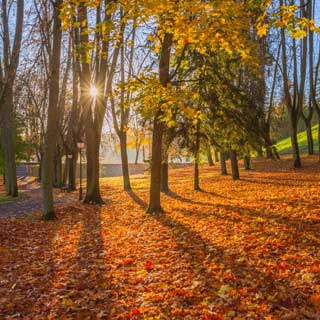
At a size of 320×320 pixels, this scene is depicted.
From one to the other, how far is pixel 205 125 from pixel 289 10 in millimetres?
7901

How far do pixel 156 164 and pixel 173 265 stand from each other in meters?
4.59

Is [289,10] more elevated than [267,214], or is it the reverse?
[289,10]

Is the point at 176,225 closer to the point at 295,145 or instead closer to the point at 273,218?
the point at 273,218

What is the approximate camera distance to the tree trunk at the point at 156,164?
974 centimetres

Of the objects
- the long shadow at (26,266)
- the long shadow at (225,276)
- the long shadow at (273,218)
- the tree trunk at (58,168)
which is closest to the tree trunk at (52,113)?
the long shadow at (26,266)

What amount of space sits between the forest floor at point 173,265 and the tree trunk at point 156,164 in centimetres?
50

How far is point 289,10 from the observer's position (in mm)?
4793

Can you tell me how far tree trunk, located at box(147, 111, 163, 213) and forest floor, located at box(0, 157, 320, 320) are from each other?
0.50m

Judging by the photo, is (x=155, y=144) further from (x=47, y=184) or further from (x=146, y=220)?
(x=47, y=184)

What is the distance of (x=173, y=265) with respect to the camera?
5.58 meters

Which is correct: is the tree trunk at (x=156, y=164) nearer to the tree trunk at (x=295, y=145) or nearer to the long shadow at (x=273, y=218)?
the long shadow at (x=273, y=218)

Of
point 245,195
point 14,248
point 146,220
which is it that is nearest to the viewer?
point 14,248

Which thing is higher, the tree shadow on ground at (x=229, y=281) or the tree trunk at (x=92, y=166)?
the tree trunk at (x=92, y=166)

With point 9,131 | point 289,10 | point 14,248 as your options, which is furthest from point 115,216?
point 9,131
